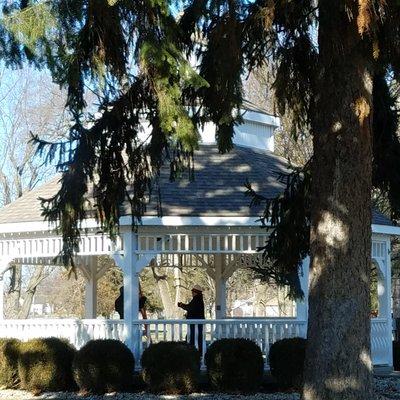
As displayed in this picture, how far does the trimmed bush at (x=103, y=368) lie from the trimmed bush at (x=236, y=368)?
1489mm

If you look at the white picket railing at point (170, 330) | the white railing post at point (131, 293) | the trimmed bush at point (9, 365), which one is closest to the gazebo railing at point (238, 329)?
the white picket railing at point (170, 330)

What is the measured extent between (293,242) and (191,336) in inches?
190

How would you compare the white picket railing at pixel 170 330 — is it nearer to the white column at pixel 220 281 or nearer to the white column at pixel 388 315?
the white column at pixel 388 315

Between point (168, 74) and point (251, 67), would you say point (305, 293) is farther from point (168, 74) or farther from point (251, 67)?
point (168, 74)


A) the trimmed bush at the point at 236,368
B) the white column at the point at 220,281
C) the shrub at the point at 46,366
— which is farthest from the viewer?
the white column at the point at 220,281

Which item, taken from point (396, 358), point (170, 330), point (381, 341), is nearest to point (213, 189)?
point (170, 330)

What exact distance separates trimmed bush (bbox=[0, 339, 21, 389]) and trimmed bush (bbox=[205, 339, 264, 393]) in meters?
3.75

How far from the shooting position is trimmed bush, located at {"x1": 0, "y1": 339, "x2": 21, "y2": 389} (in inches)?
671

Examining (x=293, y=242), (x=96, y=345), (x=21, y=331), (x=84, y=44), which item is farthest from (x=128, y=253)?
(x=84, y=44)

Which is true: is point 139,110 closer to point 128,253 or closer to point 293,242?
point 293,242

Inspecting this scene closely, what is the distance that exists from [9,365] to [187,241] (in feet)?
13.1

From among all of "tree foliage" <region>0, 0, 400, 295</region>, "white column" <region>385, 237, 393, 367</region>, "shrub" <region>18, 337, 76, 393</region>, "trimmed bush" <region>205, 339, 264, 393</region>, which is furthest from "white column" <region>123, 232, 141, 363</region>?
"white column" <region>385, 237, 393, 367</region>

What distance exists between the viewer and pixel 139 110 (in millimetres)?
11648

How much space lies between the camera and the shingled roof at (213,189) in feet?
56.6
